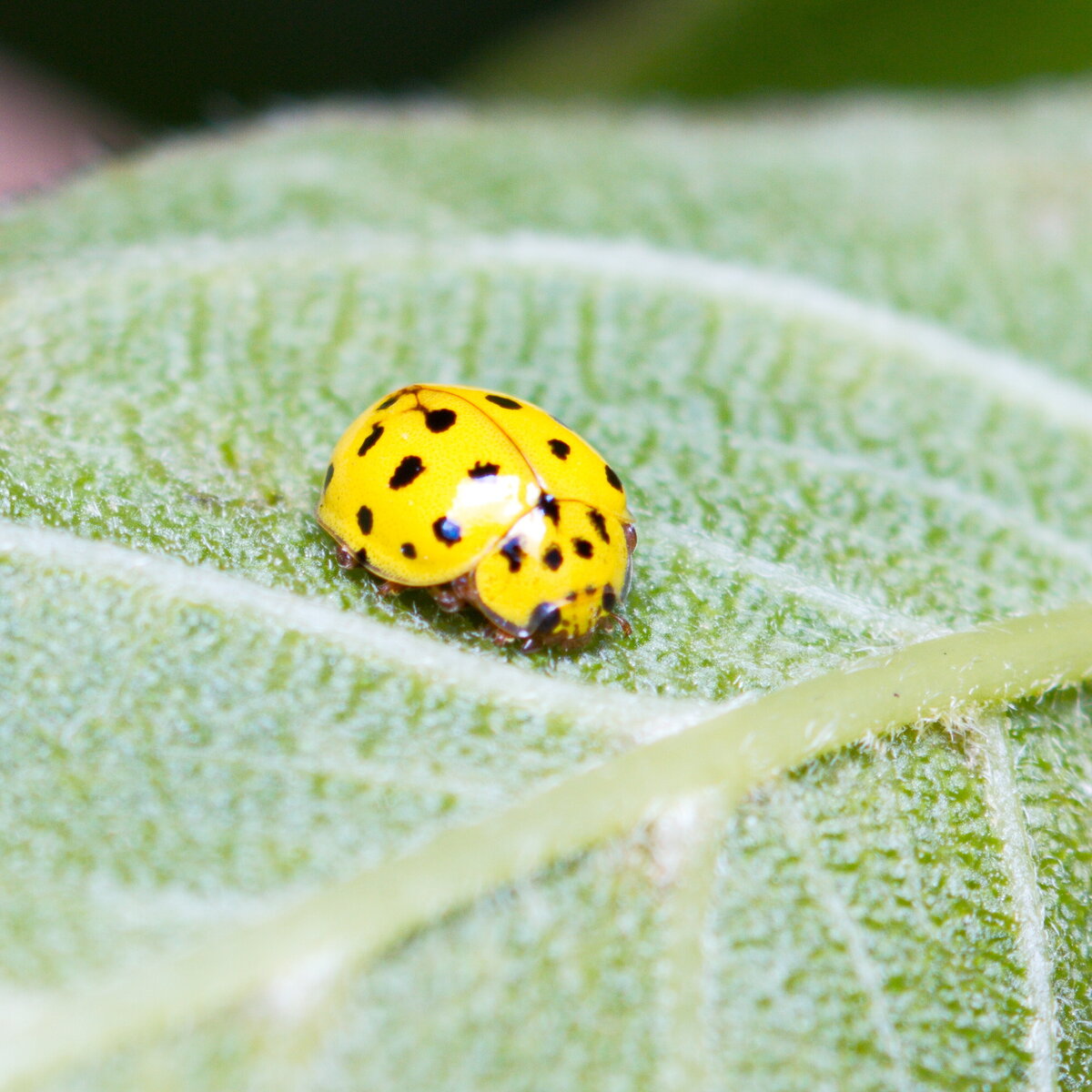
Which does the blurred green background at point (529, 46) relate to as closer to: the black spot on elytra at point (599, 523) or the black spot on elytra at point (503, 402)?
the black spot on elytra at point (503, 402)

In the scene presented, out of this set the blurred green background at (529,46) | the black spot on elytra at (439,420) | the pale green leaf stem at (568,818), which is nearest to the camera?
the pale green leaf stem at (568,818)

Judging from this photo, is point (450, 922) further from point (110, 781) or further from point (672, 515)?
point (672, 515)

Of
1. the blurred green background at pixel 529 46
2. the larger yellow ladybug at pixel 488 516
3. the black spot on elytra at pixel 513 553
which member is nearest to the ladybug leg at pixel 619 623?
the larger yellow ladybug at pixel 488 516

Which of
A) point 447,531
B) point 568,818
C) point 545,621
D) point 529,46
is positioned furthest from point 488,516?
point 529,46

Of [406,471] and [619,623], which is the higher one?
[406,471]

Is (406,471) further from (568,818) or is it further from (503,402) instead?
(568,818)

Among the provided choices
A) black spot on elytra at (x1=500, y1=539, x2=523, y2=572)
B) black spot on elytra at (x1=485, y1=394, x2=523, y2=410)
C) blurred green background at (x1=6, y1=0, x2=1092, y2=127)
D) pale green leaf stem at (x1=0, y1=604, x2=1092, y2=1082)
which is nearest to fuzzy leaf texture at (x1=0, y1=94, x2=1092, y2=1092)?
pale green leaf stem at (x1=0, y1=604, x2=1092, y2=1082)

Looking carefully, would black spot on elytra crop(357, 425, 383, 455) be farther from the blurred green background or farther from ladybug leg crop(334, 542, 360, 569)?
the blurred green background
